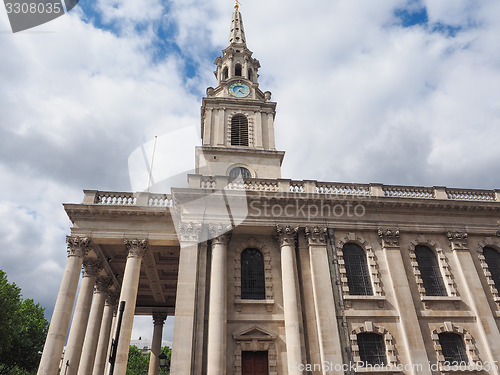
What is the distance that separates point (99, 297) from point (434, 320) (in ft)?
68.9

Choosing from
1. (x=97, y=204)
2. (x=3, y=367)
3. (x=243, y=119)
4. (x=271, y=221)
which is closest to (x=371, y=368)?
(x=271, y=221)

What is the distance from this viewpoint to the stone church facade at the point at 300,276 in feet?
56.7

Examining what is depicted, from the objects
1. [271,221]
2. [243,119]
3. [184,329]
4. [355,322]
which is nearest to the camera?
[184,329]

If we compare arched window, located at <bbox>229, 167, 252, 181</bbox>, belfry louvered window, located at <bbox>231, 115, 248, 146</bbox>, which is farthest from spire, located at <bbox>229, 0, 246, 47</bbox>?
arched window, located at <bbox>229, 167, 252, 181</bbox>

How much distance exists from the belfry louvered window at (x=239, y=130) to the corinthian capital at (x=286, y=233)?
1149cm

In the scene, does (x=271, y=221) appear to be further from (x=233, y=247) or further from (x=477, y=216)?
(x=477, y=216)

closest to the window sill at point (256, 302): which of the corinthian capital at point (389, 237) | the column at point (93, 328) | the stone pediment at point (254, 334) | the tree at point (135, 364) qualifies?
the stone pediment at point (254, 334)

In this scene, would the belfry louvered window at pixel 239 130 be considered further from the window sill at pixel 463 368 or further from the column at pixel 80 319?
the window sill at pixel 463 368

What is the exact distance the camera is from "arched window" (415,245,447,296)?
19.8 m

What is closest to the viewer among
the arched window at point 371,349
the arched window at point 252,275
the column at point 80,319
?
the arched window at point 371,349

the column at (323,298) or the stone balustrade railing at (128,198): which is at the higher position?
the stone balustrade railing at (128,198)

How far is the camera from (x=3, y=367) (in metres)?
31.8

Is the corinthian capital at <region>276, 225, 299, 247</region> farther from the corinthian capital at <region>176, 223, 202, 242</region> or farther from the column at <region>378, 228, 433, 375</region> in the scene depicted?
the column at <region>378, 228, 433, 375</region>

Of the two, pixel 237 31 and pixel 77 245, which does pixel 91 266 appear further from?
pixel 237 31
